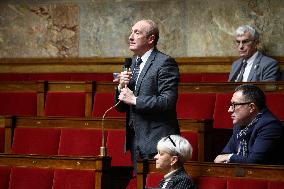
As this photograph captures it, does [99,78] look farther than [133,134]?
Yes

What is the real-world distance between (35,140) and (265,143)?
1.32 ft

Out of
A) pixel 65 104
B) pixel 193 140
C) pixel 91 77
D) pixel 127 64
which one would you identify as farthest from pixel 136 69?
pixel 91 77

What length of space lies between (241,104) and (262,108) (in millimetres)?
29

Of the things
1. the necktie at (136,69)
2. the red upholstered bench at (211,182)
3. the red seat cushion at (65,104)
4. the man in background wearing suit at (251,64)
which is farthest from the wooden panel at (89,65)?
the red upholstered bench at (211,182)

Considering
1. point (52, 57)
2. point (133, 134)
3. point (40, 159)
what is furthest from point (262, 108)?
point (52, 57)

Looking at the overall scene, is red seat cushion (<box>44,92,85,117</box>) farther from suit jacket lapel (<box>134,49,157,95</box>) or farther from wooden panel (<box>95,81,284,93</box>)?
suit jacket lapel (<box>134,49,157,95</box>)

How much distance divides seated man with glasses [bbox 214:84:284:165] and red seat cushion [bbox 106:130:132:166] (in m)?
0.21

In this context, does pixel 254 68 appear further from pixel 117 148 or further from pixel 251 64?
pixel 117 148

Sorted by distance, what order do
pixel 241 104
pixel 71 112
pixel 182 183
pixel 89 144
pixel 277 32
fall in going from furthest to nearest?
1. pixel 277 32
2. pixel 71 112
3. pixel 89 144
4. pixel 241 104
5. pixel 182 183

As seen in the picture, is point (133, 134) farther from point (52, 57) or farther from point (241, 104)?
point (52, 57)

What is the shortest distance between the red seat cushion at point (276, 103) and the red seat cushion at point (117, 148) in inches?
9.6

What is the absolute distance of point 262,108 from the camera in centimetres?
94

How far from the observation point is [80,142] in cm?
114

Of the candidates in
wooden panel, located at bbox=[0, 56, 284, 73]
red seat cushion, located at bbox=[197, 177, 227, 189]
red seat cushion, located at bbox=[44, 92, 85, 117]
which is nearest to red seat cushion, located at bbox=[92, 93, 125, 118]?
red seat cushion, located at bbox=[44, 92, 85, 117]
